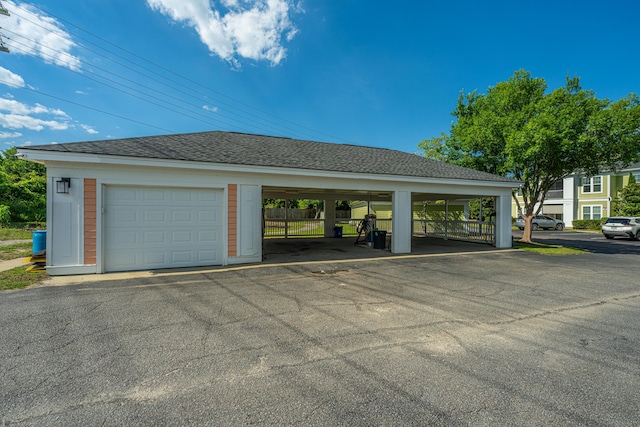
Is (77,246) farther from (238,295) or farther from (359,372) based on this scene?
(359,372)

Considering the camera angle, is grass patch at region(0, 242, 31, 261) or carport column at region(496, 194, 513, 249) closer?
grass patch at region(0, 242, 31, 261)

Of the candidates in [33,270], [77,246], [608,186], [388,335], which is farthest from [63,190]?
[608,186]

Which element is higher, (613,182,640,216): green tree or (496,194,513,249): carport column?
(613,182,640,216): green tree

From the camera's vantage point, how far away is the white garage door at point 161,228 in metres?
7.51

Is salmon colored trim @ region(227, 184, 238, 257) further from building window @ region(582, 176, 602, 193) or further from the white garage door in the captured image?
building window @ region(582, 176, 602, 193)

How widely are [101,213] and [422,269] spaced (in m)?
8.32

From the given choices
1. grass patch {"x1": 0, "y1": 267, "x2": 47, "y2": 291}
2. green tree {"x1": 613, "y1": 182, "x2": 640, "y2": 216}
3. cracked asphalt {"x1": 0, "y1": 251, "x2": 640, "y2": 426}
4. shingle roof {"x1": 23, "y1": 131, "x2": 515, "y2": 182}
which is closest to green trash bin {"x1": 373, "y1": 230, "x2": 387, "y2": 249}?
shingle roof {"x1": 23, "y1": 131, "x2": 515, "y2": 182}

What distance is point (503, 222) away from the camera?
12.7m

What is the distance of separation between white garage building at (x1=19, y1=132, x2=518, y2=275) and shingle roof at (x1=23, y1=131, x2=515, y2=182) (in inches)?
1.4

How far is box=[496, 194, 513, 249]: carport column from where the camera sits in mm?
12562

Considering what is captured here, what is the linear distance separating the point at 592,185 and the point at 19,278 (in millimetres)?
39123

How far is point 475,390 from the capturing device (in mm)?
2619

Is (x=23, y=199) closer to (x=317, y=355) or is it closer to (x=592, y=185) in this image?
(x=317, y=355)

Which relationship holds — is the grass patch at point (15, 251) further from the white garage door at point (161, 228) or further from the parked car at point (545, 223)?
the parked car at point (545, 223)
